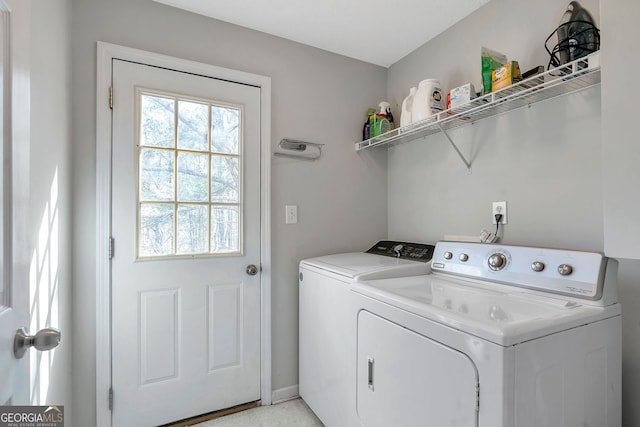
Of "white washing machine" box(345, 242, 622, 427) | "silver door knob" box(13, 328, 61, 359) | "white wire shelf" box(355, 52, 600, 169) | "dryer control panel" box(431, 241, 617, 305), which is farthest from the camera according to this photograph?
"white wire shelf" box(355, 52, 600, 169)

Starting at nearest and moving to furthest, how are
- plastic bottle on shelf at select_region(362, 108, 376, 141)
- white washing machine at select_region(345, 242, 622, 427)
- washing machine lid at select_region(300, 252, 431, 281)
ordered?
1. white washing machine at select_region(345, 242, 622, 427)
2. washing machine lid at select_region(300, 252, 431, 281)
3. plastic bottle on shelf at select_region(362, 108, 376, 141)

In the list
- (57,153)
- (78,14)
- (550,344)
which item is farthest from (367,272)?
(78,14)

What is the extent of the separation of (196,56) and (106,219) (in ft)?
3.40

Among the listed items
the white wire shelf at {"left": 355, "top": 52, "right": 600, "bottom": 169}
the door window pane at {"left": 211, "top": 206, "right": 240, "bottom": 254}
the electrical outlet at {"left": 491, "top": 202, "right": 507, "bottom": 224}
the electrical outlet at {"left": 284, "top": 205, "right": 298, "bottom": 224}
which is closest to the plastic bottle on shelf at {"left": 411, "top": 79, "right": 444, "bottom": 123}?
the white wire shelf at {"left": 355, "top": 52, "right": 600, "bottom": 169}

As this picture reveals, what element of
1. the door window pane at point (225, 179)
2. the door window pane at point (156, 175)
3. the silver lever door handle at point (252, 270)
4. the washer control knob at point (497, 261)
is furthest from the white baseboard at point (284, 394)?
the washer control knob at point (497, 261)

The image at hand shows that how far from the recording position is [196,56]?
1816 mm

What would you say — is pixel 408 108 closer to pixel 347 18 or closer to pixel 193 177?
pixel 347 18

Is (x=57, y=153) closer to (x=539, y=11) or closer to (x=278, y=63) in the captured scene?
(x=278, y=63)

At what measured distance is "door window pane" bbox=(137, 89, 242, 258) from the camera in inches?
66.7

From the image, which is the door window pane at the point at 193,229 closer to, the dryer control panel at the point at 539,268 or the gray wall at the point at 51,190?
the gray wall at the point at 51,190

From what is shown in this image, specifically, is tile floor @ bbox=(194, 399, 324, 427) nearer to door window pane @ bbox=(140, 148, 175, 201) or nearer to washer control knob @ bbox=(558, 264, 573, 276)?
door window pane @ bbox=(140, 148, 175, 201)

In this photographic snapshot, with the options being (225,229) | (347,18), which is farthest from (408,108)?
(225,229)

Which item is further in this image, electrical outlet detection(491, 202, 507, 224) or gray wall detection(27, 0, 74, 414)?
electrical outlet detection(491, 202, 507, 224)

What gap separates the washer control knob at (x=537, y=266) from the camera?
116cm
